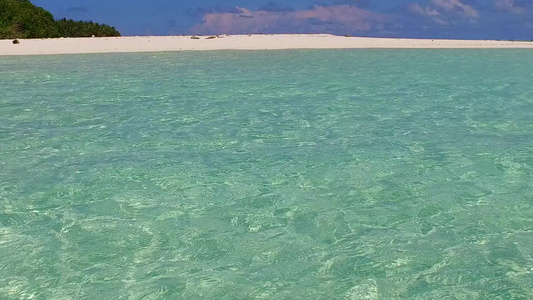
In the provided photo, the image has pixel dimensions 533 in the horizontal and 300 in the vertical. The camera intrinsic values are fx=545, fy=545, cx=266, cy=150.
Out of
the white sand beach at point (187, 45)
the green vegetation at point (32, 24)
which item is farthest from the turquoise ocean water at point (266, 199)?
the green vegetation at point (32, 24)

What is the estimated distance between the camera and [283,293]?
341 cm

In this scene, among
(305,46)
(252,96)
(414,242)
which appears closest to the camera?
(414,242)

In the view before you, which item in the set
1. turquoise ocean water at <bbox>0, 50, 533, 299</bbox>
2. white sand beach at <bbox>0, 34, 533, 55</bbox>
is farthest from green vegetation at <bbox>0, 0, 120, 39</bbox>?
turquoise ocean water at <bbox>0, 50, 533, 299</bbox>

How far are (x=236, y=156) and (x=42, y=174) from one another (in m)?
2.23

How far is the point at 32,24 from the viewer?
34000 millimetres

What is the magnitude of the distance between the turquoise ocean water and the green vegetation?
2472 centimetres

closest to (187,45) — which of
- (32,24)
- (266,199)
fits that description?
(32,24)

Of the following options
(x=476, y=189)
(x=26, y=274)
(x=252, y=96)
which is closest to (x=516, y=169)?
(x=476, y=189)

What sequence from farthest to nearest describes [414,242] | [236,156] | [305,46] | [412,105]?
[305,46] < [412,105] < [236,156] < [414,242]

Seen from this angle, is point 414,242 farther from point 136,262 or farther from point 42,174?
point 42,174

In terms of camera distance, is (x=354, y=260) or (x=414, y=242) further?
(x=414, y=242)

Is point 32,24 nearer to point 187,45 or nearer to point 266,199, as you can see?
point 187,45

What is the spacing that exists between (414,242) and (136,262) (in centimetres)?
206

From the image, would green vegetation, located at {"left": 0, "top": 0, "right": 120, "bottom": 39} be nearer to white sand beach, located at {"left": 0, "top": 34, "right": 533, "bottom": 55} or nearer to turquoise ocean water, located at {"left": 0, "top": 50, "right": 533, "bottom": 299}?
white sand beach, located at {"left": 0, "top": 34, "right": 533, "bottom": 55}
